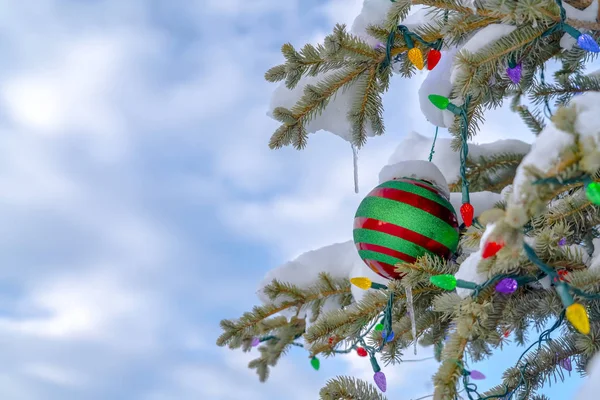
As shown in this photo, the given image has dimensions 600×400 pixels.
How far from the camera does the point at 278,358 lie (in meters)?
2.05

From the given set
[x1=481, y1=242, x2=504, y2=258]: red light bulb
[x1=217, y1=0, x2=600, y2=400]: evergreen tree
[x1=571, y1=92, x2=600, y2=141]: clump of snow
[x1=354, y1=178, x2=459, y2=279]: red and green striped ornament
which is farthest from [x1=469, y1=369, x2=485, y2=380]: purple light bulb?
[x1=571, y1=92, x2=600, y2=141]: clump of snow

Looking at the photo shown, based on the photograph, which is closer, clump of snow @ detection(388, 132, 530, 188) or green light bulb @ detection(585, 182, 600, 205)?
green light bulb @ detection(585, 182, 600, 205)

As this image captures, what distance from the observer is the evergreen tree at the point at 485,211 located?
0.68 meters

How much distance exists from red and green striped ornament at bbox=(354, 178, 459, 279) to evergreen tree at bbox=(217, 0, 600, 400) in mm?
51

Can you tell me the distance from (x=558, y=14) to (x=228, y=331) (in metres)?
1.20

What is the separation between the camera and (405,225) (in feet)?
4.17

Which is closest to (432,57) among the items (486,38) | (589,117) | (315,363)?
(486,38)

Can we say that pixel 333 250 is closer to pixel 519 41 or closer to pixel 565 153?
pixel 519 41

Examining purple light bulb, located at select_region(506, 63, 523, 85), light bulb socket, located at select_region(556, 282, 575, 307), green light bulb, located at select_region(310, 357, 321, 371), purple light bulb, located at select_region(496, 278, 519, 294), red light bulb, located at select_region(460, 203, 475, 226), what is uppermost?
purple light bulb, located at select_region(506, 63, 523, 85)

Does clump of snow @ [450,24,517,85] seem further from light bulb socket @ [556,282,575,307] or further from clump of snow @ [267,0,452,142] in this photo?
light bulb socket @ [556,282,575,307]

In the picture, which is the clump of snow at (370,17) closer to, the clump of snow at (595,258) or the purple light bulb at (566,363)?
the clump of snow at (595,258)

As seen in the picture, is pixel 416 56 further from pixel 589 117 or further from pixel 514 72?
pixel 589 117

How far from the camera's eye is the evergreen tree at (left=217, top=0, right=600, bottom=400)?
0.68m

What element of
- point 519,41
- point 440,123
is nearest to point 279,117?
point 440,123
